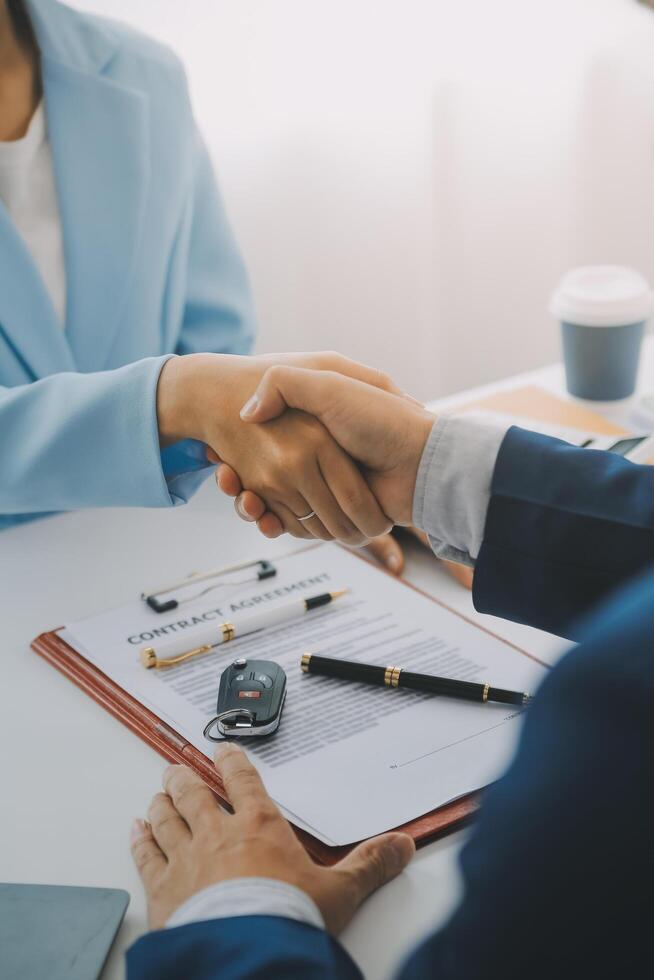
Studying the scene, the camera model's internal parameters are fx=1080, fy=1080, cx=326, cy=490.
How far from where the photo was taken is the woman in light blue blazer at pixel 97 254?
1.11 meters

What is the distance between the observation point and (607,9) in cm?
237

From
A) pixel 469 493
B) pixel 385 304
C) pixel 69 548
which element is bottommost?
A: pixel 385 304

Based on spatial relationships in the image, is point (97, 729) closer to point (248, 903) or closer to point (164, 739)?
point (164, 739)

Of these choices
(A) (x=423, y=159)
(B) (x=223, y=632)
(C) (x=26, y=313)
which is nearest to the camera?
(B) (x=223, y=632)

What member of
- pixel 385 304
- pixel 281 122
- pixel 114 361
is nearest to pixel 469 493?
pixel 114 361

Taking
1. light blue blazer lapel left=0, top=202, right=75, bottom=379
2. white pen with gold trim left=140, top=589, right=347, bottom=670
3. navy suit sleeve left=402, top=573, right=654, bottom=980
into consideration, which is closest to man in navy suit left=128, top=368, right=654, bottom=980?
navy suit sleeve left=402, top=573, right=654, bottom=980

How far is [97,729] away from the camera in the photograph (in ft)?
2.90

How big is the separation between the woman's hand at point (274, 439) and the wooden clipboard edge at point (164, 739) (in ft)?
0.79

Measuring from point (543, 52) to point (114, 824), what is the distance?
2.06 metres

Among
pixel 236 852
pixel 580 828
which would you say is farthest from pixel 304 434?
pixel 580 828

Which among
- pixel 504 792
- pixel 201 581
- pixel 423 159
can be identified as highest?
pixel 504 792

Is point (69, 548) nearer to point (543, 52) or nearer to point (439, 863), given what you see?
point (439, 863)

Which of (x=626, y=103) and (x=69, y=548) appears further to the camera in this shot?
(x=626, y=103)

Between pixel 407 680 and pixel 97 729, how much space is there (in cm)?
26
